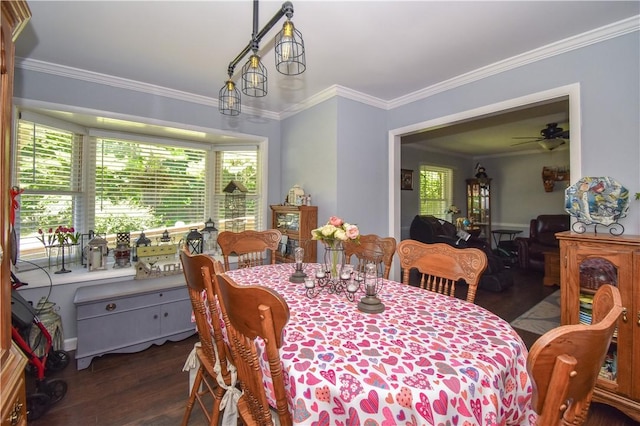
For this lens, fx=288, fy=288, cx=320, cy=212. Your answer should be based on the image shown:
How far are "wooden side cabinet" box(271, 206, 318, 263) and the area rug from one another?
2.40m

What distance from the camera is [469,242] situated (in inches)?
191

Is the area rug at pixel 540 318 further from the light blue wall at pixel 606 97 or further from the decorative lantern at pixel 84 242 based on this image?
the decorative lantern at pixel 84 242

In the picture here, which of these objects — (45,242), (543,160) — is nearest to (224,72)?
(45,242)

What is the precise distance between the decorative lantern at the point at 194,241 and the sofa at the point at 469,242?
12.0ft

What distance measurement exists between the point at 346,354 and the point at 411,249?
1098mm

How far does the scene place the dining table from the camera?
2.62 ft

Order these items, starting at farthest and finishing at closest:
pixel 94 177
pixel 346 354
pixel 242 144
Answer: pixel 242 144, pixel 94 177, pixel 346 354

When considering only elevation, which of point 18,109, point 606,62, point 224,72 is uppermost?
point 224,72

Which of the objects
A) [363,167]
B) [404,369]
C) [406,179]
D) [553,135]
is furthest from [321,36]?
[406,179]

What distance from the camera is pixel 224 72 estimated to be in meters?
2.78

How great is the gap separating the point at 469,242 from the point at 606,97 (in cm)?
312

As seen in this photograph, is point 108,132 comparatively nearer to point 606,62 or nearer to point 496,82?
point 496,82

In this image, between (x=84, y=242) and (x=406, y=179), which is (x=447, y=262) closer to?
(x=84, y=242)

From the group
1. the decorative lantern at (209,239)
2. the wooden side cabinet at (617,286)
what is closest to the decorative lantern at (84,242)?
the decorative lantern at (209,239)
